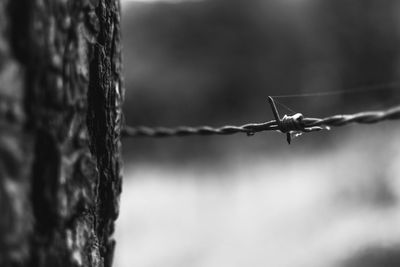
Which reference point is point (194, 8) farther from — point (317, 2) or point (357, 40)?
point (357, 40)

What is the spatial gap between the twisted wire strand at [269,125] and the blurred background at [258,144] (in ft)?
6.75

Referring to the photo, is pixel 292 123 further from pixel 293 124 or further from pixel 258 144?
pixel 258 144

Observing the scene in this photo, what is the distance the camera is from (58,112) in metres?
0.81

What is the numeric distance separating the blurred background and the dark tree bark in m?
2.42

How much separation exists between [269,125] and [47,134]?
47cm

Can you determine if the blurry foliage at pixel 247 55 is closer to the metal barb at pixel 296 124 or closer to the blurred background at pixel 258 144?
the blurred background at pixel 258 144

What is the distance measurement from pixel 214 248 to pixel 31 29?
189 inches

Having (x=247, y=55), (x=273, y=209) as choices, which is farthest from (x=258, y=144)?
(x=273, y=209)

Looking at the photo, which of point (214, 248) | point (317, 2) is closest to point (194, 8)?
point (317, 2)

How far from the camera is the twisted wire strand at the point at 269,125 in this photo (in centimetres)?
85

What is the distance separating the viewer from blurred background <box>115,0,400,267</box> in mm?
5551

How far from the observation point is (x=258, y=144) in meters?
10.6

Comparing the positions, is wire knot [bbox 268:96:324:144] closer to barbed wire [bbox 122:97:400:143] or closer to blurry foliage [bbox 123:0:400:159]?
barbed wire [bbox 122:97:400:143]

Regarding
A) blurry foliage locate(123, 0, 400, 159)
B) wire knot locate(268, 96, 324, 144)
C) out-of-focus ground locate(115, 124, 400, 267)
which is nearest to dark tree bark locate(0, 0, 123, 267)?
wire knot locate(268, 96, 324, 144)
